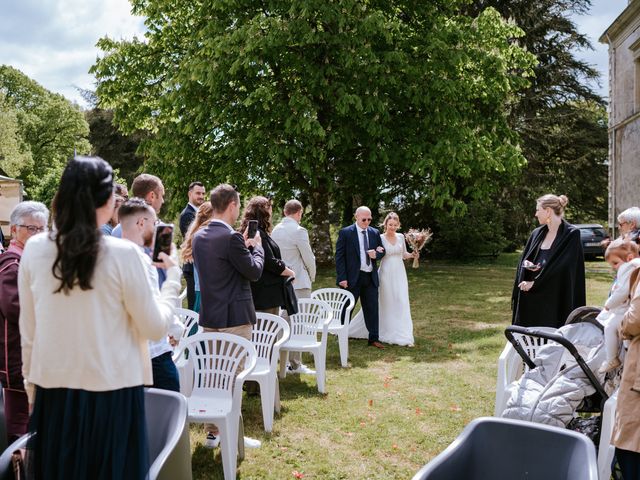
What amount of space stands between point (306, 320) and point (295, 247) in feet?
3.23

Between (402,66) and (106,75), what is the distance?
31.8 ft

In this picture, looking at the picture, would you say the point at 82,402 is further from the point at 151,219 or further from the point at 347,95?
the point at 347,95

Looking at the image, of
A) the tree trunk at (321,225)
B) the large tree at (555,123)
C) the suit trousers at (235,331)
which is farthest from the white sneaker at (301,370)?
the large tree at (555,123)

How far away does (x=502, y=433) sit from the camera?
2.68m

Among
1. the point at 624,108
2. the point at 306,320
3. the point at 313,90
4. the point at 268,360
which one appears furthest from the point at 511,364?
the point at 624,108

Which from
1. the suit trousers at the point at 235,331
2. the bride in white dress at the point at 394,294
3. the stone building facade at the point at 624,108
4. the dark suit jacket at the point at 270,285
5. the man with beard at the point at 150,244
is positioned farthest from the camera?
the stone building facade at the point at 624,108

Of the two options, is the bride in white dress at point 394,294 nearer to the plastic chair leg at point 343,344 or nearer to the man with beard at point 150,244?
the plastic chair leg at point 343,344

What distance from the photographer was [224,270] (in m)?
4.80

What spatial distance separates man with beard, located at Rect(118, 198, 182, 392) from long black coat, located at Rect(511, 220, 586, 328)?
13.9 ft

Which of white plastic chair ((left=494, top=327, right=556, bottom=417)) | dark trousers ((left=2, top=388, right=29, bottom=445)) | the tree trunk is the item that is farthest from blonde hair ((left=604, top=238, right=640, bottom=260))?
the tree trunk

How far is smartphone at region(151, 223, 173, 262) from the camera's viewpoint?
2.62 m

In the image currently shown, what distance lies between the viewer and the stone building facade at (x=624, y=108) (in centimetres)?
2233

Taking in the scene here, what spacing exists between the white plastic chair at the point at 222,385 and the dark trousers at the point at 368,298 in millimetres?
4212

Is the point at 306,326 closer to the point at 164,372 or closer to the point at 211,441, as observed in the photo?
the point at 211,441
